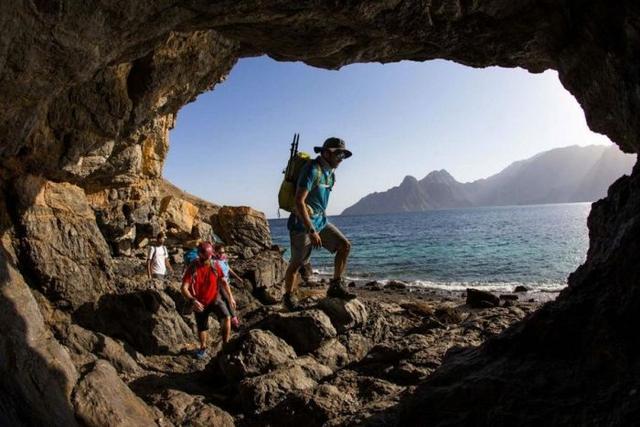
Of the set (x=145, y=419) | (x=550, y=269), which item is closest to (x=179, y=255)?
(x=145, y=419)

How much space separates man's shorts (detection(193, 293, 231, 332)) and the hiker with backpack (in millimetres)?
2201

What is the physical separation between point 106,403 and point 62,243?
5.60 meters

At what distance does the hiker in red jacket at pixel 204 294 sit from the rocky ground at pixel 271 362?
2.38 feet

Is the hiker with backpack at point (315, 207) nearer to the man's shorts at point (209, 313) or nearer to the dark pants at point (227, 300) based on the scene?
the man's shorts at point (209, 313)

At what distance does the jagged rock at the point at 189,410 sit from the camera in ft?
17.2

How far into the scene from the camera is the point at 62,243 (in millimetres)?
9242

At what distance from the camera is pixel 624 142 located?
583 cm

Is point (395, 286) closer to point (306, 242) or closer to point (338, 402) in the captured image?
point (306, 242)

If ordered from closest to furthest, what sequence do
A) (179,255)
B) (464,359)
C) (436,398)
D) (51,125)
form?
(436,398) < (464,359) < (51,125) < (179,255)

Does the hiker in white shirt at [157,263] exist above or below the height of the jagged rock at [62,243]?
below

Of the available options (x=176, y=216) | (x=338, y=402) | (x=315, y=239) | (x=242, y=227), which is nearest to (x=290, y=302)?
Result: (x=315, y=239)

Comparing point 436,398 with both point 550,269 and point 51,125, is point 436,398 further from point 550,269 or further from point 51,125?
point 550,269

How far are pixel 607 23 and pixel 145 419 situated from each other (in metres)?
7.07

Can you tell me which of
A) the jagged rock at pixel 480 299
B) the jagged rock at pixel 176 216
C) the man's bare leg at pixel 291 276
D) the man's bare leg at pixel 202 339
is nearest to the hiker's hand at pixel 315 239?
the man's bare leg at pixel 291 276
